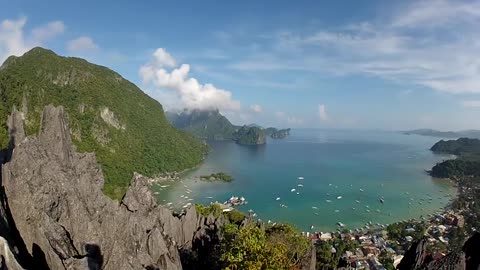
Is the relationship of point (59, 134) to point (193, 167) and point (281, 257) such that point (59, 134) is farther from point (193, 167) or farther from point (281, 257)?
point (193, 167)

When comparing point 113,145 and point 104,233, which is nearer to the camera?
point 104,233

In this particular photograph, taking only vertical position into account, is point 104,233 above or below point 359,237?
above

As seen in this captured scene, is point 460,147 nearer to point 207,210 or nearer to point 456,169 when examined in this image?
point 456,169

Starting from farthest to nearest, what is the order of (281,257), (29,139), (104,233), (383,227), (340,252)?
(383,227) < (340,252) < (281,257) < (29,139) < (104,233)

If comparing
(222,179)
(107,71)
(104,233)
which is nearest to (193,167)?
(222,179)

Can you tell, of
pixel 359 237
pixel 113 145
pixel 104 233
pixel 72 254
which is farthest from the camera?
pixel 113 145

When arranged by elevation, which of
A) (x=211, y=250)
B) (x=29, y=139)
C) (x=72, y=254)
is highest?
(x=29, y=139)

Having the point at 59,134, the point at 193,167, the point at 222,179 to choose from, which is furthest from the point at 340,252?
the point at 193,167
